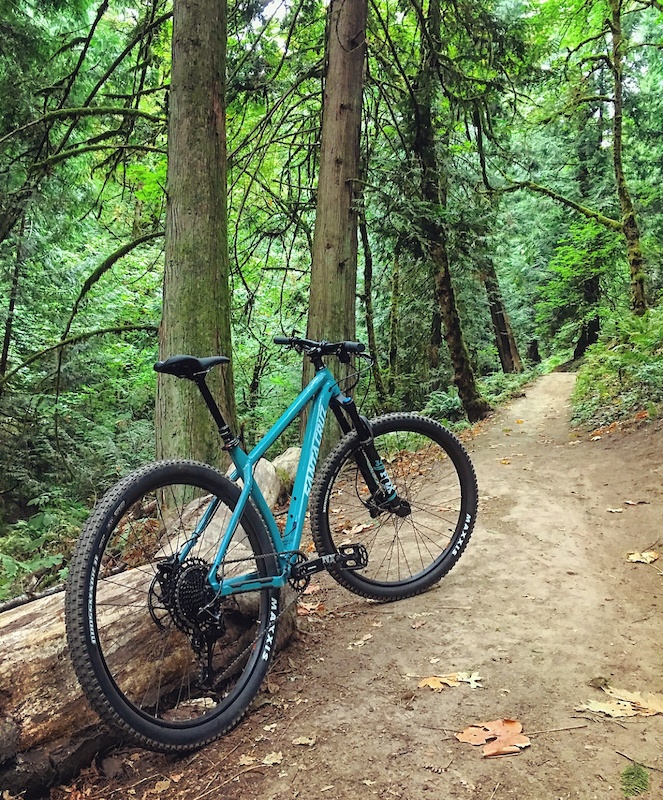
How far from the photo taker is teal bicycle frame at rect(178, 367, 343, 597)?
256 centimetres

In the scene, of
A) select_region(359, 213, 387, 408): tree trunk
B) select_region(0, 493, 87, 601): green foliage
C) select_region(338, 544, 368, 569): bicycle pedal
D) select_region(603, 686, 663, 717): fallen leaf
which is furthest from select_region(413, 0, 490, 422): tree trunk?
select_region(603, 686, 663, 717): fallen leaf

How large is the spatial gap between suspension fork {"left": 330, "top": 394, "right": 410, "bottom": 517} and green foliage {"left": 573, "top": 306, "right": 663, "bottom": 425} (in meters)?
5.66

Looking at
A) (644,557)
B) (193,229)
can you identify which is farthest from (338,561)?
(193,229)

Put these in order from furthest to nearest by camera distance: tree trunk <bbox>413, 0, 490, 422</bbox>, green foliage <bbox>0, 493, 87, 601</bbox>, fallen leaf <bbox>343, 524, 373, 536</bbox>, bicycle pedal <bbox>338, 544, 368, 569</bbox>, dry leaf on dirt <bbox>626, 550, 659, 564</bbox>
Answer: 1. tree trunk <bbox>413, 0, 490, 422</bbox>
2. green foliage <bbox>0, 493, 87, 601</bbox>
3. fallen leaf <bbox>343, 524, 373, 536</bbox>
4. dry leaf on dirt <bbox>626, 550, 659, 564</bbox>
5. bicycle pedal <bbox>338, 544, 368, 569</bbox>

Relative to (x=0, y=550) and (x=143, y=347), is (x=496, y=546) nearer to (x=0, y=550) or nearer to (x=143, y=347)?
(x=0, y=550)

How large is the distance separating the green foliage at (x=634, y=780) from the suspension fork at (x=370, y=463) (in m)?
1.88

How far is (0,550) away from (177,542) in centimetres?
467

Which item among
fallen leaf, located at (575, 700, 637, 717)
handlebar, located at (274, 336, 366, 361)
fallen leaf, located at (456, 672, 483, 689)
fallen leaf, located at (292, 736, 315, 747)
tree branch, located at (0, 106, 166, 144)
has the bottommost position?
fallen leaf, located at (292, 736, 315, 747)

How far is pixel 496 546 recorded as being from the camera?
14.2 feet

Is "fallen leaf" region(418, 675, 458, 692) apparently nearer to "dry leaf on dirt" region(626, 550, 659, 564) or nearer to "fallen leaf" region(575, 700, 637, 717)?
"fallen leaf" region(575, 700, 637, 717)

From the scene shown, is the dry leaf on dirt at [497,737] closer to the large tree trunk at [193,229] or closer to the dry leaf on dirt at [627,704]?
the dry leaf on dirt at [627,704]

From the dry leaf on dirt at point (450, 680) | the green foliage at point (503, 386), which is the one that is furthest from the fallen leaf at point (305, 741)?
the green foliage at point (503, 386)

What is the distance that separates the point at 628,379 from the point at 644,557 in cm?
633

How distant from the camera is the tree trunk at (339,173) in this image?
5.99 metres
